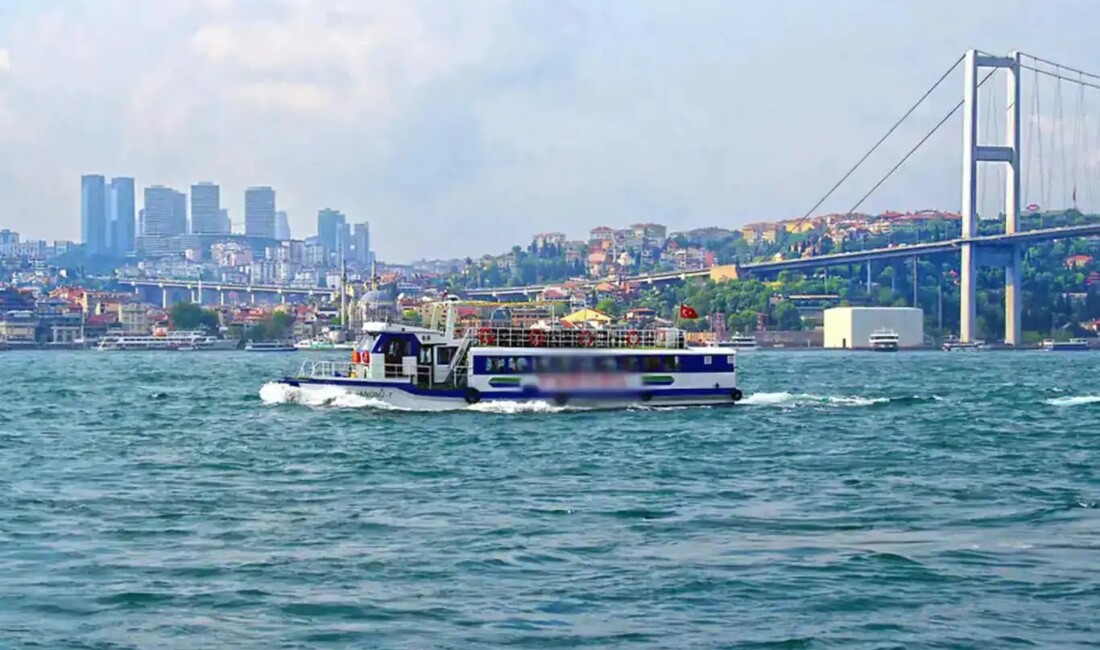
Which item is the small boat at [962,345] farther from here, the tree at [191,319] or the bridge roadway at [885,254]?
the tree at [191,319]

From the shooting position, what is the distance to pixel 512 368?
36344 millimetres

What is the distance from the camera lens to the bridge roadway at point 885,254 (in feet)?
342

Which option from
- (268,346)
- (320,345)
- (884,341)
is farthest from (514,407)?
(268,346)

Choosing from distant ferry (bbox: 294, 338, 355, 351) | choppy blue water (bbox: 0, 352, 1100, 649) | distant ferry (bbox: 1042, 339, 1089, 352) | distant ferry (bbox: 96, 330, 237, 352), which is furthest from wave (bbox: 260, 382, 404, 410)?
distant ferry (bbox: 96, 330, 237, 352)

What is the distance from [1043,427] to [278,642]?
23562 mm

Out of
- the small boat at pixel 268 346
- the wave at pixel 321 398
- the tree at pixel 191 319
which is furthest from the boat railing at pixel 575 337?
the tree at pixel 191 319

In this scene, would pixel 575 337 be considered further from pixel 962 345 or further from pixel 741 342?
pixel 741 342

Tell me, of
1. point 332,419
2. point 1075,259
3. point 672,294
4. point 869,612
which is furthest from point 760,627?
point 1075,259

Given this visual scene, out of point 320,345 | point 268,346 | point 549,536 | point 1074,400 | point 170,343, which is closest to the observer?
point 549,536

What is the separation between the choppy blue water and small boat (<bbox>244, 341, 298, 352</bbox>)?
4887 inches

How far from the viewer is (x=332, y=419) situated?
111 feet

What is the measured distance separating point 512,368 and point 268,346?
128 metres

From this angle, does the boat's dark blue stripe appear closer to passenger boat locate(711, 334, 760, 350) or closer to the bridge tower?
the bridge tower

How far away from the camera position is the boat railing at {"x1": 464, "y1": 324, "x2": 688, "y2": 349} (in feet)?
121
